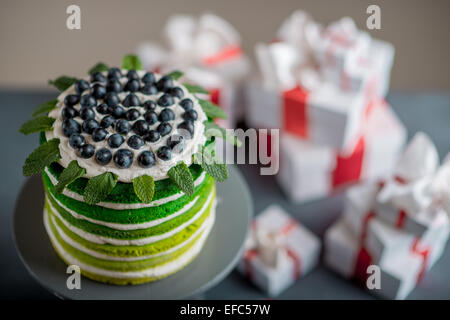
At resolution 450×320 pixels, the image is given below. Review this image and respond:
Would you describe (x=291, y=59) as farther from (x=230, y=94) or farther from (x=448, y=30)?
(x=448, y=30)

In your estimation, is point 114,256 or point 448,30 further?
point 448,30

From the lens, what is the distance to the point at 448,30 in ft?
10.6

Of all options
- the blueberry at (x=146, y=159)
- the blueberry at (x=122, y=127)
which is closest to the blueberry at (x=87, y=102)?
the blueberry at (x=122, y=127)

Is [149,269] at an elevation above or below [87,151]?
below

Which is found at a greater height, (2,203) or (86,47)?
(86,47)

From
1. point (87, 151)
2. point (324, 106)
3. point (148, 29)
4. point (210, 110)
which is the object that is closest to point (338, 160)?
point (324, 106)

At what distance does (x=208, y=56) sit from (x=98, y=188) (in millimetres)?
1186

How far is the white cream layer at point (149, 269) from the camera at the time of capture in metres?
1.46

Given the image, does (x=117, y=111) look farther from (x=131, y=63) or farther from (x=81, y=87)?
(x=131, y=63)

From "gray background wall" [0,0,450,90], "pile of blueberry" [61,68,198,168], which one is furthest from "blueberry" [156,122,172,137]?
"gray background wall" [0,0,450,90]

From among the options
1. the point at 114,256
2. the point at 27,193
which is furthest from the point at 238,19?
the point at 114,256

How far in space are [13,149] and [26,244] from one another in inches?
38.2

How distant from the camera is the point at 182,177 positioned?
4.35 ft

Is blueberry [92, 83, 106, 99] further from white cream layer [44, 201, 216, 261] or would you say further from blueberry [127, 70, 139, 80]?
white cream layer [44, 201, 216, 261]
